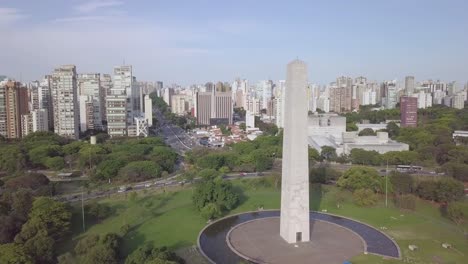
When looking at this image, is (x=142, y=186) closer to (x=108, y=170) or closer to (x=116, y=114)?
(x=108, y=170)

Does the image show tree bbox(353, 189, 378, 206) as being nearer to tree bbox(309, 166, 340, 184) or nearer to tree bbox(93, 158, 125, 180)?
tree bbox(309, 166, 340, 184)

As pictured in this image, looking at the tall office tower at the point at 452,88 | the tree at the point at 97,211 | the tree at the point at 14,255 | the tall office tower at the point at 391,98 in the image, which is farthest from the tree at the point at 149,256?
the tall office tower at the point at 452,88

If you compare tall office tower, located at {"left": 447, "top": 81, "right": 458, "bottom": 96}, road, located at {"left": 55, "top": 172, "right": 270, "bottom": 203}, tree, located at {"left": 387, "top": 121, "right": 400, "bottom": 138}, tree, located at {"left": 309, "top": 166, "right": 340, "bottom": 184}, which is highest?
tall office tower, located at {"left": 447, "top": 81, "right": 458, "bottom": 96}

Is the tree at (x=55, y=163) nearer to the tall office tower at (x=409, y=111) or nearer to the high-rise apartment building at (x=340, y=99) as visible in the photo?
the tall office tower at (x=409, y=111)

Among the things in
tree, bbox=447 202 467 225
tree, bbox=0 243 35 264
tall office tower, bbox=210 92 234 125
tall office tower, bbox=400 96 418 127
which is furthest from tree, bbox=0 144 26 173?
tall office tower, bbox=400 96 418 127

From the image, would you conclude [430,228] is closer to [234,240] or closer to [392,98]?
[234,240]

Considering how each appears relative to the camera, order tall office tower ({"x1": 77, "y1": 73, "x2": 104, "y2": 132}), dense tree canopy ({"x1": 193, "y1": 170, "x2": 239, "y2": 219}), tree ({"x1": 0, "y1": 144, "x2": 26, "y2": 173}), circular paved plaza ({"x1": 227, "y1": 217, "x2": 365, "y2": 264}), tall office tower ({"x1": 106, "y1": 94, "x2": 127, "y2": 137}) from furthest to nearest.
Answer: tall office tower ({"x1": 77, "y1": 73, "x2": 104, "y2": 132}) → tall office tower ({"x1": 106, "y1": 94, "x2": 127, "y2": 137}) → tree ({"x1": 0, "y1": 144, "x2": 26, "y2": 173}) → dense tree canopy ({"x1": 193, "y1": 170, "x2": 239, "y2": 219}) → circular paved plaza ({"x1": 227, "y1": 217, "x2": 365, "y2": 264})

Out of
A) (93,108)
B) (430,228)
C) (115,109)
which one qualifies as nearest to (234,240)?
(430,228)

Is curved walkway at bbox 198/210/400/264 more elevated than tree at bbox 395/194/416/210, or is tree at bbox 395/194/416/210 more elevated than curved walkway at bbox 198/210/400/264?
tree at bbox 395/194/416/210
